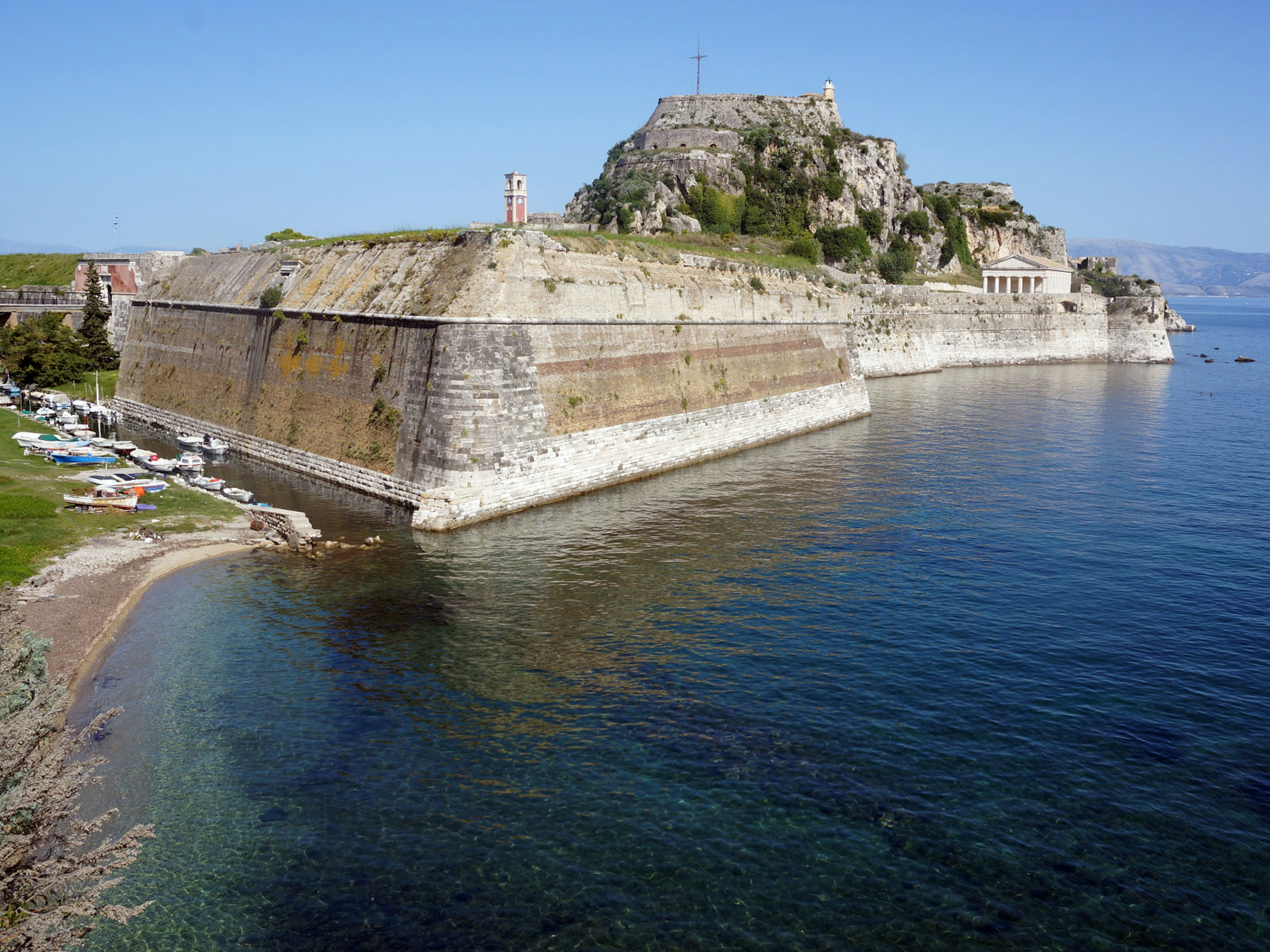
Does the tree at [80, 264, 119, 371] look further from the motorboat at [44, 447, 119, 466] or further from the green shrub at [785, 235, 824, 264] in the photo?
the green shrub at [785, 235, 824, 264]

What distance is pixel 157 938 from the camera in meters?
12.2

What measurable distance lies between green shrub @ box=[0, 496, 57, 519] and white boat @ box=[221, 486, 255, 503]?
586cm

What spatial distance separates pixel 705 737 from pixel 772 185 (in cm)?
7032

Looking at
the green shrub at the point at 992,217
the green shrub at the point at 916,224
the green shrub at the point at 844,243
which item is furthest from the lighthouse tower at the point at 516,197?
the green shrub at the point at 992,217

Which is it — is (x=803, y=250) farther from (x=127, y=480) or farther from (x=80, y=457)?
(x=127, y=480)

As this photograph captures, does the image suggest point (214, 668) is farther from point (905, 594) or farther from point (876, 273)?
point (876, 273)

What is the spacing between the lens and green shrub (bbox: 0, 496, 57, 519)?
28375mm

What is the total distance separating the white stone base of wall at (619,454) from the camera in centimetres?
3069

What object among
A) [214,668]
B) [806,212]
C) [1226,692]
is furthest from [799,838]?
[806,212]

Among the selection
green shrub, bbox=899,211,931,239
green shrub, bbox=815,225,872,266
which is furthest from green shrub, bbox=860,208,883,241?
green shrub, bbox=899,211,931,239

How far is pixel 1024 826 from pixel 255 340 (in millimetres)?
40133

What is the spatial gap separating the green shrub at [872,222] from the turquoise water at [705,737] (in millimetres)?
59936

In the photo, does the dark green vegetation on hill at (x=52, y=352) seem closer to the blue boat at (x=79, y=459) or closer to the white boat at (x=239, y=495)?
the blue boat at (x=79, y=459)

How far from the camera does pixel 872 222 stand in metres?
87.2
